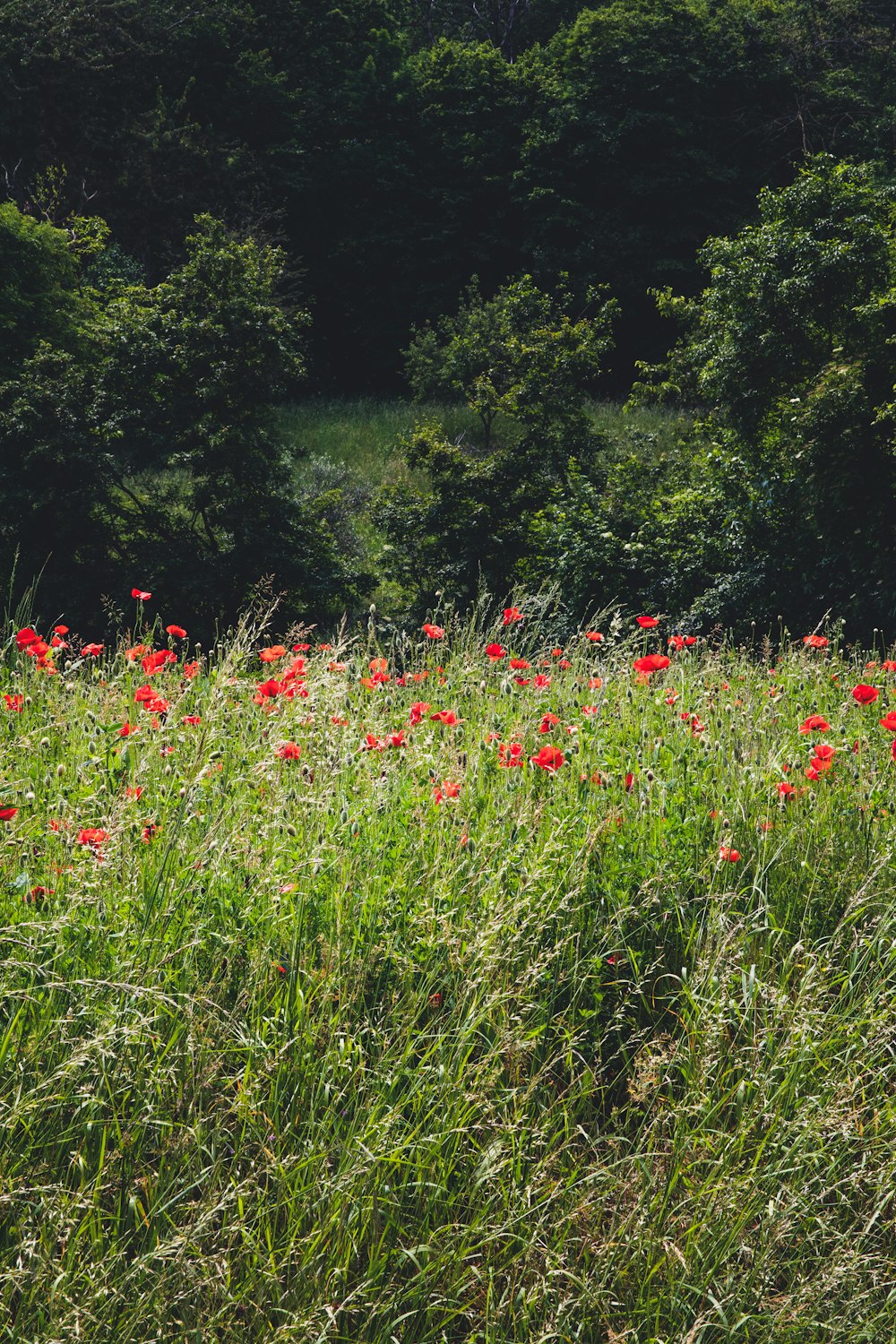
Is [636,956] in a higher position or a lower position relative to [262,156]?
lower

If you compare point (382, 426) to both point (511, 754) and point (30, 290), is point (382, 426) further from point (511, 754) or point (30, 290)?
point (511, 754)

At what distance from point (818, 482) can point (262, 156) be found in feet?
73.9

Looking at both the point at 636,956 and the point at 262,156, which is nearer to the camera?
the point at 636,956

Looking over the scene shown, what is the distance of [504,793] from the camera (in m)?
2.80

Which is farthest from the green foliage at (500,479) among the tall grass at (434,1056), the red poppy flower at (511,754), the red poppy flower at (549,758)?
the tall grass at (434,1056)

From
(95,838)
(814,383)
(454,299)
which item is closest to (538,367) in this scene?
(814,383)

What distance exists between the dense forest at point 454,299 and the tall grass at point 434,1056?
13.3ft

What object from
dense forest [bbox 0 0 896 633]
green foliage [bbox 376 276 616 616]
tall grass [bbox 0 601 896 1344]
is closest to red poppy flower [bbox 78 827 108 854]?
tall grass [bbox 0 601 896 1344]

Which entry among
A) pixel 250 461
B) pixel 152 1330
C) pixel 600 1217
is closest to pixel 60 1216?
pixel 152 1330

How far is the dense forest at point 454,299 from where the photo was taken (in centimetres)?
1055

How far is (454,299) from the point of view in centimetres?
2742

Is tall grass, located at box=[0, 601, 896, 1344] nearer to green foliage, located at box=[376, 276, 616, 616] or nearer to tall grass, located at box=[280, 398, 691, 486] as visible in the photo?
green foliage, located at box=[376, 276, 616, 616]

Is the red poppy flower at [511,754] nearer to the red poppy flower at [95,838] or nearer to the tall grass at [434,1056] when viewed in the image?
the tall grass at [434,1056]

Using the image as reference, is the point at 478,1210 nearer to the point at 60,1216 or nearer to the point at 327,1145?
the point at 327,1145
